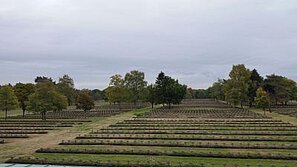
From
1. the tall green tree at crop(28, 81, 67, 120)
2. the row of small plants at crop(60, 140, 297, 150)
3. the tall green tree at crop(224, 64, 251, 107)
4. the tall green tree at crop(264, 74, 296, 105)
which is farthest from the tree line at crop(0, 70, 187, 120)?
the row of small plants at crop(60, 140, 297, 150)

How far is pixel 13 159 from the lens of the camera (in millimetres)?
21641

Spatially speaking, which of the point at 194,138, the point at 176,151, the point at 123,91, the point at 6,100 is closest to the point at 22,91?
the point at 6,100

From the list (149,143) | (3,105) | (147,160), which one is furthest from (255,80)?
(147,160)

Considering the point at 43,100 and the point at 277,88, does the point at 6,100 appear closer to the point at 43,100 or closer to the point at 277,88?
the point at 43,100

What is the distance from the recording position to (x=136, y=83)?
105 metres

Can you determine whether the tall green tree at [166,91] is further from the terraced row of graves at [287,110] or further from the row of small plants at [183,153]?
the row of small plants at [183,153]

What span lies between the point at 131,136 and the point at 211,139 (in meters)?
7.73

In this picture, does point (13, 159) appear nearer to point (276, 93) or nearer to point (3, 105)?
point (3, 105)

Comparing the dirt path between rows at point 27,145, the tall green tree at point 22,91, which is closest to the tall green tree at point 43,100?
the tall green tree at point 22,91

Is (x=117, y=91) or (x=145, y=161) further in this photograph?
(x=117, y=91)

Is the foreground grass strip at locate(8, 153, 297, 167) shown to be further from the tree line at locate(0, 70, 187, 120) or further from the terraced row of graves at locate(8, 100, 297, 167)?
the tree line at locate(0, 70, 187, 120)

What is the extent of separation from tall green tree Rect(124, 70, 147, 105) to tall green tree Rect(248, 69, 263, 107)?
31.7 meters

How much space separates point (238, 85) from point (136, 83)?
101ft

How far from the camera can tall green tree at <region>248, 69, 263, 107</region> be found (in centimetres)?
9169
